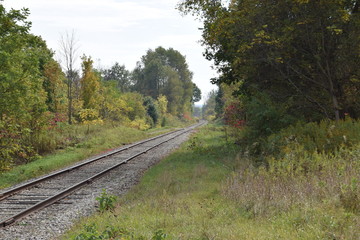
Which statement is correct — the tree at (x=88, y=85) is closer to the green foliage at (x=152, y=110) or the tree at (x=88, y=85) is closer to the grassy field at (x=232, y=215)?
the green foliage at (x=152, y=110)

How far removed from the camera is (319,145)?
1064 centimetres

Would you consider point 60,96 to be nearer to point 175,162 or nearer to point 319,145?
point 175,162

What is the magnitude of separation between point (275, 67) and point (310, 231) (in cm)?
1078

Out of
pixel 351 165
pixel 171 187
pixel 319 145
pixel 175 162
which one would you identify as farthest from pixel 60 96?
pixel 351 165

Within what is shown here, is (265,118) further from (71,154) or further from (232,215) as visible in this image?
(71,154)

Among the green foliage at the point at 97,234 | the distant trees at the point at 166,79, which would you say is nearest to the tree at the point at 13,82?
the green foliage at the point at 97,234

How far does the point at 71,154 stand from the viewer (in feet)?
62.5

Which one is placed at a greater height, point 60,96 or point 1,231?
point 60,96

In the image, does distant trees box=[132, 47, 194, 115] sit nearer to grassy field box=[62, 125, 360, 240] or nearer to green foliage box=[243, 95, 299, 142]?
green foliage box=[243, 95, 299, 142]

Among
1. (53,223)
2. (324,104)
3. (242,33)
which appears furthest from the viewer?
(324,104)

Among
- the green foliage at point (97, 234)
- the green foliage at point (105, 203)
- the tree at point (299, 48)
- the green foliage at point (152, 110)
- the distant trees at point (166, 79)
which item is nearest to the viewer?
the green foliage at point (97, 234)

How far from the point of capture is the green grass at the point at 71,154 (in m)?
13.4

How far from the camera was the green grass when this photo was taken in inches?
527

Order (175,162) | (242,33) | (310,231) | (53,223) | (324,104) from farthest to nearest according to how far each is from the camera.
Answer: (175,162), (324,104), (242,33), (53,223), (310,231)
